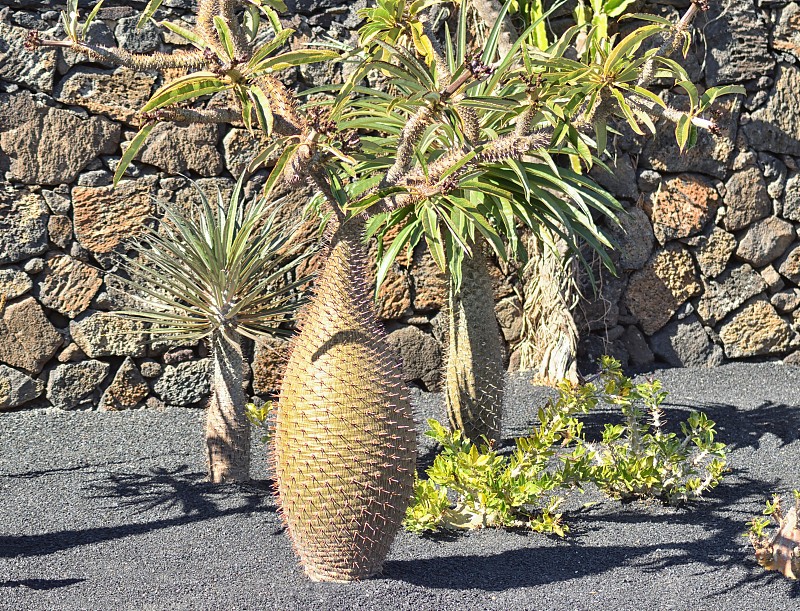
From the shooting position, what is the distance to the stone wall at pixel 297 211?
13.2 feet

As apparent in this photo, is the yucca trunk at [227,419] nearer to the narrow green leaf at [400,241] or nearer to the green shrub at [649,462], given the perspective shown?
the narrow green leaf at [400,241]

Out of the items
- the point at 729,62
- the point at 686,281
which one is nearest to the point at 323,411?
the point at 686,281

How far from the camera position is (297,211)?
4.19 meters

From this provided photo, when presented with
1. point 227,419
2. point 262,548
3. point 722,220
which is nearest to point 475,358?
point 227,419

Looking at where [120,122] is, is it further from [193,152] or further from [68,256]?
[68,256]

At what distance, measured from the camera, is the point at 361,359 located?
7.44 ft

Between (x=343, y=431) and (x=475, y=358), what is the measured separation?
132cm

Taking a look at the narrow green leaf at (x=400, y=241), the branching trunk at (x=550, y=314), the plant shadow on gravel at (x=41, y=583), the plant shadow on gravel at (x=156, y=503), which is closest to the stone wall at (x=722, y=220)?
the branching trunk at (x=550, y=314)

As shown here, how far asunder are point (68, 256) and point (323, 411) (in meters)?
2.35

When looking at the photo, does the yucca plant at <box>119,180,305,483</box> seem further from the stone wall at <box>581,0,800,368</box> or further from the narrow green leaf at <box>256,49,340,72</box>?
the stone wall at <box>581,0,800,368</box>

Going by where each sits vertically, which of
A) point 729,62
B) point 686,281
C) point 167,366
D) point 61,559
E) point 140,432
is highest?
point 729,62

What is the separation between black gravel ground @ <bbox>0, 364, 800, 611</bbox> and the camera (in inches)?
93.4

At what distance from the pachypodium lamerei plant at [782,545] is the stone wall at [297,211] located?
2.21 metres

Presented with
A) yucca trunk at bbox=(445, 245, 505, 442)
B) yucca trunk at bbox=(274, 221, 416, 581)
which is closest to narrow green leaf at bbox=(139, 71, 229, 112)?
yucca trunk at bbox=(274, 221, 416, 581)
